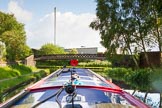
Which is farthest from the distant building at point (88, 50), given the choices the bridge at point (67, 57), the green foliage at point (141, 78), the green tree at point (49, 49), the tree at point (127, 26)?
the green foliage at point (141, 78)

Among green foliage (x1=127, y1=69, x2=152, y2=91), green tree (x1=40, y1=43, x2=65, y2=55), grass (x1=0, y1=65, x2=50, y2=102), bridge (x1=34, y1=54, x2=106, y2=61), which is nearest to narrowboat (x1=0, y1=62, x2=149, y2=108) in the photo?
grass (x1=0, y1=65, x2=50, y2=102)

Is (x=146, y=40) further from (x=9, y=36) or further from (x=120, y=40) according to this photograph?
(x=9, y=36)

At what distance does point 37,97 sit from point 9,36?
32.8 metres

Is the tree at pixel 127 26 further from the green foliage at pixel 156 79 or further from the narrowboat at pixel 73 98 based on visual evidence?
the narrowboat at pixel 73 98

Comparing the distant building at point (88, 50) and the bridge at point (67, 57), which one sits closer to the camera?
the bridge at point (67, 57)

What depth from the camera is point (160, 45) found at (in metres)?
25.5

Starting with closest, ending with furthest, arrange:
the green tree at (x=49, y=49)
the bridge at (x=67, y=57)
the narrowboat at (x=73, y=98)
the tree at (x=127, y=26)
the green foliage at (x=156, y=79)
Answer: the narrowboat at (x=73, y=98) → the green foliage at (x=156, y=79) → the tree at (x=127, y=26) → the bridge at (x=67, y=57) → the green tree at (x=49, y=49)

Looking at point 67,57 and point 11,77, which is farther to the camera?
point 67,57

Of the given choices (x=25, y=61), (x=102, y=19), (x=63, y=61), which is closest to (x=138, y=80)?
(x=102, y=19)

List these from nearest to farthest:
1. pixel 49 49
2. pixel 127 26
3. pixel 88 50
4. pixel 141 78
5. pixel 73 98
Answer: pixel 73 98 < pixel 141 78 < pixel 127 26 < pixel 49 49 < pixel 88 50

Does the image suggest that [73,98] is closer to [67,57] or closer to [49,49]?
[67,57]

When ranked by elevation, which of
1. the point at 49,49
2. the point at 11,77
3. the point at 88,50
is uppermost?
the point at 88,50

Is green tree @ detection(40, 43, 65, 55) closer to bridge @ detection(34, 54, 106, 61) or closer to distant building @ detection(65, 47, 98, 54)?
bridge @ detection(34, 54, 106, 61)

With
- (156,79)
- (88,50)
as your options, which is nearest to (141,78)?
(156,79)
